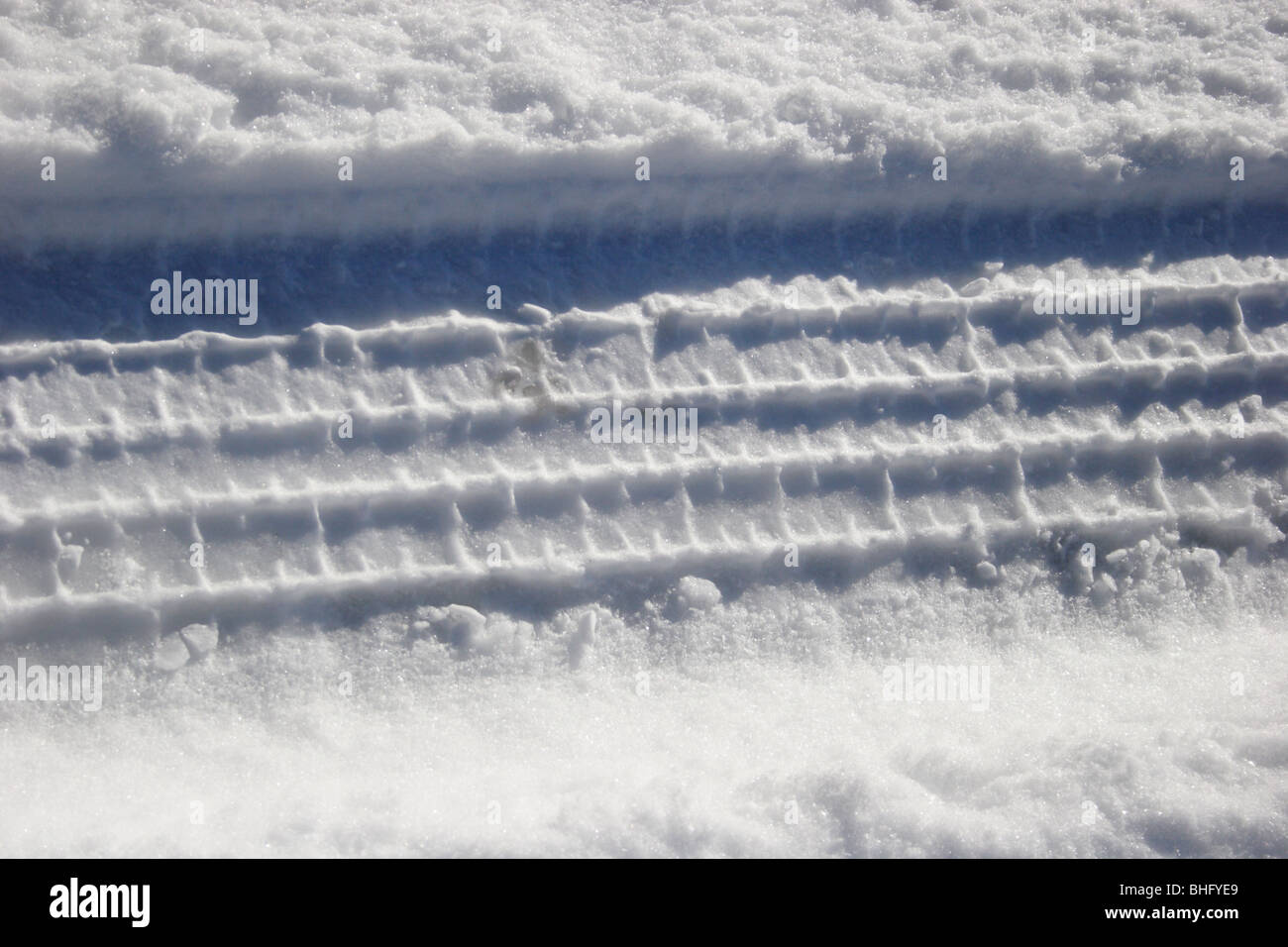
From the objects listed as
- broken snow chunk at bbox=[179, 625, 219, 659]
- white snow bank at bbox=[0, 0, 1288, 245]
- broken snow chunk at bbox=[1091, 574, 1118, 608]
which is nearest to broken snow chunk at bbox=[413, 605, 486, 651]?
broken snow chunk at bbox=[179, 625, 219, 659]

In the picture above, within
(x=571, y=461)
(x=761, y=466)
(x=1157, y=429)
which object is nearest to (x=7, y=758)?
(x=571, y=461)

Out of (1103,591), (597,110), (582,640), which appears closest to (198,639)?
(582,640)

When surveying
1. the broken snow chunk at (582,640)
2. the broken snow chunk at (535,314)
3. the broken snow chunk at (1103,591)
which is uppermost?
the broken snow chunk at (535,314)

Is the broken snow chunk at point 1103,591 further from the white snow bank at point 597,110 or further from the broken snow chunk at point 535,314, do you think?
the broken snow chunk at point 535,314

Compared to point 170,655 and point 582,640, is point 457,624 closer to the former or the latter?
point 582,640

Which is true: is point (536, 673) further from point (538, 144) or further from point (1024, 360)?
point (1024, 360)

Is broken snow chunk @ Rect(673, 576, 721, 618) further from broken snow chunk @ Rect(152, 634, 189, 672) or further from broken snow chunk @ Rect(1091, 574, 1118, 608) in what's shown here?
broken snow chunk @ Rect(152, 634, 189, 672)

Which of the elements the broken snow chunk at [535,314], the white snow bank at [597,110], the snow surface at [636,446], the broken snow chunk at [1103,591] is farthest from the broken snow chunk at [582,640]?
the broken snow chunk at [1103,591]
